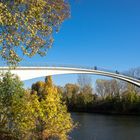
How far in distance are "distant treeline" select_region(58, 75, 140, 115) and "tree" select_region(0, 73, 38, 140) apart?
36638 mm

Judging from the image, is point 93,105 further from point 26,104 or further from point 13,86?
point 26,104

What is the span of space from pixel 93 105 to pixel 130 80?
47.0 ft

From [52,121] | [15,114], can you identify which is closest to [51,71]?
[15,114]

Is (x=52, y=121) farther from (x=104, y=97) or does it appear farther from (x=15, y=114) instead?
(x=104, y=97)

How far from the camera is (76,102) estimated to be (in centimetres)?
8425

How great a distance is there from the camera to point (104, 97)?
82.6m

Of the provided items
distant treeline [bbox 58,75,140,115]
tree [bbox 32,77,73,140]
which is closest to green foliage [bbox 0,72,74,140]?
tree [bbox 32,77,73,140]

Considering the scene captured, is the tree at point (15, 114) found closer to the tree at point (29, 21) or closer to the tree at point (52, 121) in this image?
the tree at point (52, 121)

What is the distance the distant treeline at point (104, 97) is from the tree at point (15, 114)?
36.6 m

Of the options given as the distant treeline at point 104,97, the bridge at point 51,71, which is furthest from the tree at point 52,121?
the distant treeline at point 104,97

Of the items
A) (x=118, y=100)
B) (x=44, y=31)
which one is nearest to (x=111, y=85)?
(x=118, y=100)

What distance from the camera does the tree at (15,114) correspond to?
56.5ft

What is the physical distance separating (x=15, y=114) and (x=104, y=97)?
212 ft

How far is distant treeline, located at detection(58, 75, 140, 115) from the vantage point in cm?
6788
